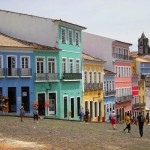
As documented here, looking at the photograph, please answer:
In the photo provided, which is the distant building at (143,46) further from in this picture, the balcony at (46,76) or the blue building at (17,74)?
the blue building at (17,74)

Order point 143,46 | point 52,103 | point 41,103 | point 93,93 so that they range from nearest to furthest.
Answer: point 41,103, point 52,103, point 93,93, point 143,46

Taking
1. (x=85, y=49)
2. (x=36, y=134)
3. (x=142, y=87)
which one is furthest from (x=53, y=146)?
(x=142, y=87)

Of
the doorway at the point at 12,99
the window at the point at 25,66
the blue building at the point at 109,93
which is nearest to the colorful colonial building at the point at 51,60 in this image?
the window at the point at 25,66

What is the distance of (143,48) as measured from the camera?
460ft

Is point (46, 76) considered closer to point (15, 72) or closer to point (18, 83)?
point (18, 83)

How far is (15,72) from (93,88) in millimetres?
14467

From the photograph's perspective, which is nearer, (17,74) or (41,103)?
(17,74)

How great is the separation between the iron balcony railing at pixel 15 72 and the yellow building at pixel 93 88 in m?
10.5

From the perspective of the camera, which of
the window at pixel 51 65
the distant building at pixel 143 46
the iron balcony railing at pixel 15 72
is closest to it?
the iron balcony railing at pixel 15 72

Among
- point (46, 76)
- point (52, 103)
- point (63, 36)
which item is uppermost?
point (63, 36)

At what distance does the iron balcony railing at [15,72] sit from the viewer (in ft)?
129

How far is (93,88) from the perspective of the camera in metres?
52.3

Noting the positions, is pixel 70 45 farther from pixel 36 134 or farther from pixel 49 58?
pixel 36 134

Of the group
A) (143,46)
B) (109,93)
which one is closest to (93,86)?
(109,93)
